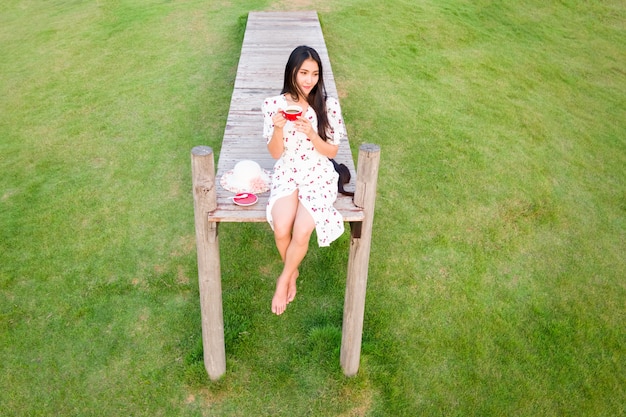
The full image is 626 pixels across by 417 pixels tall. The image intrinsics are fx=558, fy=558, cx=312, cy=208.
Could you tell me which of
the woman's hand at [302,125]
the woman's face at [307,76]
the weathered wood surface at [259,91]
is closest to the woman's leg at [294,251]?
the weathered wood surface at [259,91]

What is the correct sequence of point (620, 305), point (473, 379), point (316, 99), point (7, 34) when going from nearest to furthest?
1. point (316, 99)
2. point (473, 379)
3. point (620, 305)
4. point (7, 34)

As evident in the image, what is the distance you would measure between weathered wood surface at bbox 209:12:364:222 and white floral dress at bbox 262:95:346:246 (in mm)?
100

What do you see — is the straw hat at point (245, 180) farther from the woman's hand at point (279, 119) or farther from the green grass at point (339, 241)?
the green grass at point (339, 241)

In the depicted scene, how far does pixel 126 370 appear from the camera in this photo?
438cm

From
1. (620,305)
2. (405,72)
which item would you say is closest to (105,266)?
(620,305)

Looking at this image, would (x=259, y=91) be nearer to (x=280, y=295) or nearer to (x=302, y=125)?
(x=302, y=125)

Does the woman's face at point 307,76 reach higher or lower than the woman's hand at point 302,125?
higher

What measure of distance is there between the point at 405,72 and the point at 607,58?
4405 mm

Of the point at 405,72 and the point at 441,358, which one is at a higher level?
the point at 405,72

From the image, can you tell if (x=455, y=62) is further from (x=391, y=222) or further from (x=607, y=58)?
(x=391, y=222)

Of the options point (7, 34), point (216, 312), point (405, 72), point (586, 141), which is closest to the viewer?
point (216, 312)

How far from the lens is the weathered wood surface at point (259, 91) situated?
3.76 metres

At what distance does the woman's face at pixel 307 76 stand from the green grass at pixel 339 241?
1.96 meters

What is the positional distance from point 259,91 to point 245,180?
2.80 meters
